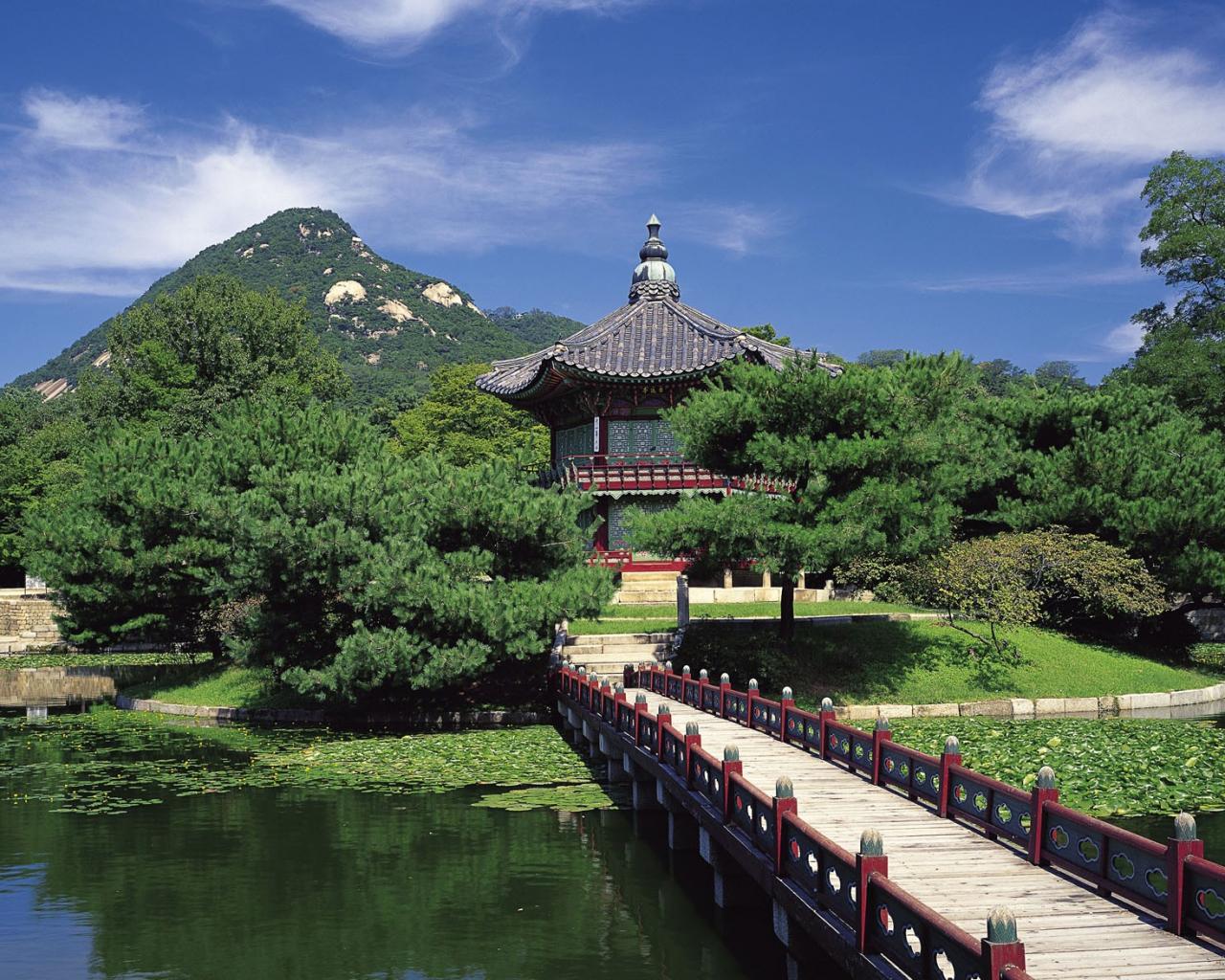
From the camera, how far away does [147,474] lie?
29.9 m

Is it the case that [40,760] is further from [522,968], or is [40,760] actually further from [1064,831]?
[1064,831]

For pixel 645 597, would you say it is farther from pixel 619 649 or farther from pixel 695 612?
pixel 619 649

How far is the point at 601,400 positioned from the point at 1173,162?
99.1 feet

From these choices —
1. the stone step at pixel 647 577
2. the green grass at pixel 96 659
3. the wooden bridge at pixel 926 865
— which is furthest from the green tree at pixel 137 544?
the wooden bridge at pixel 926 865

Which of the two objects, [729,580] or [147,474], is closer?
[147,474]

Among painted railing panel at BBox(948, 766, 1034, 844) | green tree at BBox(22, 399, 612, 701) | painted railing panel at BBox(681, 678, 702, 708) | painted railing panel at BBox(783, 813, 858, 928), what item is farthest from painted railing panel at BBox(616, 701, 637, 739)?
painted railing panel at BBox(783, 813, 858, 928)

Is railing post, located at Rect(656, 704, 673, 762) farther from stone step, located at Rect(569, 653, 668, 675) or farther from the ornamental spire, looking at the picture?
the ornamental spire

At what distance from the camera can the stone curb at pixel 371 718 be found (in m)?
23.4

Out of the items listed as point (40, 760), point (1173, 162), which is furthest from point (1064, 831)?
point (1173, 162)

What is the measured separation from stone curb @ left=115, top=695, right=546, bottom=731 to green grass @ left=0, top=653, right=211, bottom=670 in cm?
948

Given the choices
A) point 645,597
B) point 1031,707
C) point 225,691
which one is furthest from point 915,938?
point 645,597

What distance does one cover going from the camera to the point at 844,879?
771cm

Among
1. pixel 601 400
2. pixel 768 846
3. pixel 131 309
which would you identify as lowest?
pixel 768 846

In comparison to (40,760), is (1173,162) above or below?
above
